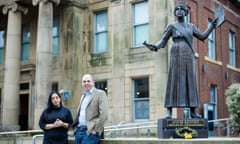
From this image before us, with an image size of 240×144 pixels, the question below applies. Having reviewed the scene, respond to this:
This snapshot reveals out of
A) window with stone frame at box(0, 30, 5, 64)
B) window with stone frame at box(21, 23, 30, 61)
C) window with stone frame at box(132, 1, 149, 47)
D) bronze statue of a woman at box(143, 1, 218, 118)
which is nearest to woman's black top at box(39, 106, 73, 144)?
bronze statue of a woman at box(143, 1, 218, 118)

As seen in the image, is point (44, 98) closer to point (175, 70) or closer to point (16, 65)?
point (16, 65)

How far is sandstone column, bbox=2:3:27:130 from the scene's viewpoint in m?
Result: 21.0

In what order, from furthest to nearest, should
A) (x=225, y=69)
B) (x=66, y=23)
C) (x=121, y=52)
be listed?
(x=225, y=69) < (x=66, y=23) < (x=121, y=52)

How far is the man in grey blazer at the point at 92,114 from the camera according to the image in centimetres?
688

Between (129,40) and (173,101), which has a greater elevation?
(129,40)

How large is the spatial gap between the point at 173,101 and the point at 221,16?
88.8 inches

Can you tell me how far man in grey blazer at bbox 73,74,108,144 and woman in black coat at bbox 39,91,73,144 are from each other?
32 cm

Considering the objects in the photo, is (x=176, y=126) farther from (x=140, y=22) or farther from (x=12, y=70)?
(x=12, y=70)

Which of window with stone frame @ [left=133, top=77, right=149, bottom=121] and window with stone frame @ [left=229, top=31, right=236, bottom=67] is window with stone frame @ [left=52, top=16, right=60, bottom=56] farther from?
window with stone frame @ [left=229, top=31, right=236, bottom=67]

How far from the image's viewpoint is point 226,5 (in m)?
26.1

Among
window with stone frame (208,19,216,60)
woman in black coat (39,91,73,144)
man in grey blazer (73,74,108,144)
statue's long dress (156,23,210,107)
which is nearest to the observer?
man in grey blazer (73,74,108,144)

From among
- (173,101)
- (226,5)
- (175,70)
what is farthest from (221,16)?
(226,5)

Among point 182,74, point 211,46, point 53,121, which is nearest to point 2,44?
point 211,46

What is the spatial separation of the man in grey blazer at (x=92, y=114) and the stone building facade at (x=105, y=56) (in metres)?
11.7
